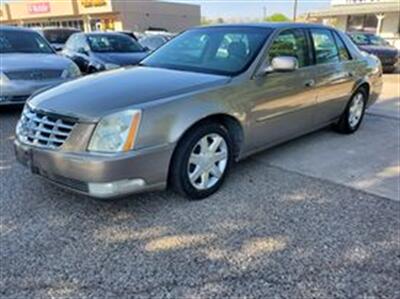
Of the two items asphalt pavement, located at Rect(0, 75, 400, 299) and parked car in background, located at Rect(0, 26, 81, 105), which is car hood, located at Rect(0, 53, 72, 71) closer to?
parked car in background, located at Rect(0, 26, 81, 105)

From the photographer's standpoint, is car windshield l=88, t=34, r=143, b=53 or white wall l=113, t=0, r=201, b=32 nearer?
car windshield l=88, t=34, r=143, b=53

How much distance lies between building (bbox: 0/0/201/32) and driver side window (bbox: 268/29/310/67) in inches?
1547

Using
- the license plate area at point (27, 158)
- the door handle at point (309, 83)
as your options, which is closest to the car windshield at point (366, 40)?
the door handle at point (309, 83)

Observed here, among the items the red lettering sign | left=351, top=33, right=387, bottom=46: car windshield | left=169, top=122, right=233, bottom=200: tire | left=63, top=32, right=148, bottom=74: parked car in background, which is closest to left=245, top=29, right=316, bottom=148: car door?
left=169, top=122, right=233, bottom=200: tire

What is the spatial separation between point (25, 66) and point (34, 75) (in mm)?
211

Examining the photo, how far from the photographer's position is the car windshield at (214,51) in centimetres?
Result: 423

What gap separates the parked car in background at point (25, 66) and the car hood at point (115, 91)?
10.1ft

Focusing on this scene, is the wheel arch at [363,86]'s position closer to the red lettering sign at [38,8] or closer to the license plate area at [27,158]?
the license plate area at [27,158]

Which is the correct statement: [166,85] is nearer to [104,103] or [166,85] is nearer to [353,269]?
[104,103]

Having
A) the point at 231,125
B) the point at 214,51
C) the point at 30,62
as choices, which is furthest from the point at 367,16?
the point at 231,125

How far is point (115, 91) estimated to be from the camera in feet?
11.7

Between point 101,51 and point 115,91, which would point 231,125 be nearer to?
point 115,91

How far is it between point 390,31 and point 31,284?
29.9m

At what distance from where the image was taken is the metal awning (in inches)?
1012
